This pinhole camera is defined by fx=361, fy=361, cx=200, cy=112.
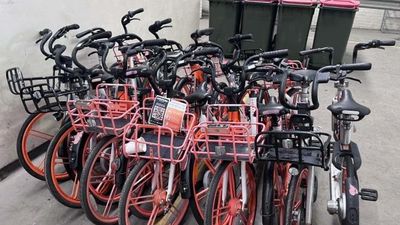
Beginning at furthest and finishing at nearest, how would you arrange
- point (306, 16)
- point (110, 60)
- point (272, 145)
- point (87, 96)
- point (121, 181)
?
point (306, 16)
point (110, 60)
point (87, 96)
point (121, 181)
point (272, 145)

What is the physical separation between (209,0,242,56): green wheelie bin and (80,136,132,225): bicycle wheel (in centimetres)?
356

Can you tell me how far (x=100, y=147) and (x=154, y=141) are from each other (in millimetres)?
455

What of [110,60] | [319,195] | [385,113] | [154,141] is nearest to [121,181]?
[154,141]

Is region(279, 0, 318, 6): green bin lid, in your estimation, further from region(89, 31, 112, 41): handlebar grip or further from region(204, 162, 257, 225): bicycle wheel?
region(204, 162, 257, 225): bicycle wheel

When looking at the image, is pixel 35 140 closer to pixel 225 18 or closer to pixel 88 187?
pixel 88 187

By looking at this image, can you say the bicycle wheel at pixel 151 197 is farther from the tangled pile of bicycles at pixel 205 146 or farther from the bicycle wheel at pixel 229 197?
the bicycle wheel at pixel 229 197

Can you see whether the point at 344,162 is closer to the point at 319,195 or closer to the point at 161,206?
the point at 319,195

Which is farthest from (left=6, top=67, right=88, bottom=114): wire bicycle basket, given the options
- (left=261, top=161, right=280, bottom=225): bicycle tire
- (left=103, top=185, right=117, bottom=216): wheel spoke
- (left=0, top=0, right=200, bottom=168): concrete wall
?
(left=261, top=161, right=280, bottom=225): bicycle tire

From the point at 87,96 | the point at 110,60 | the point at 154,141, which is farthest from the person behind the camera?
the point at 110,60

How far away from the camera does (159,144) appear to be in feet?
5.28

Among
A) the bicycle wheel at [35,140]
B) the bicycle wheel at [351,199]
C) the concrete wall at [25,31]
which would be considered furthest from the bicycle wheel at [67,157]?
the bicycle wheel at [351,199]

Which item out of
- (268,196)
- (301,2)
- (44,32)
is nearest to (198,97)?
(268,196)

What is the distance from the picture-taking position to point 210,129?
5.13 ft

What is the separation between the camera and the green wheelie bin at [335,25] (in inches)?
186
